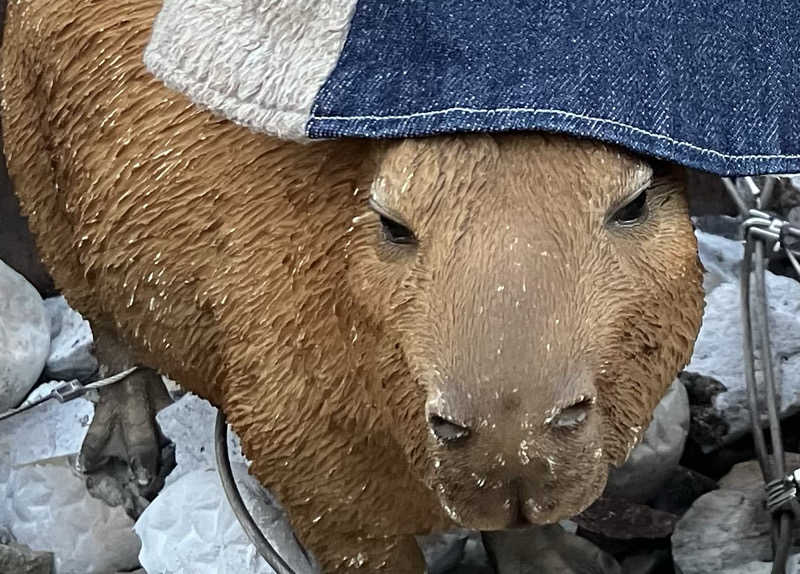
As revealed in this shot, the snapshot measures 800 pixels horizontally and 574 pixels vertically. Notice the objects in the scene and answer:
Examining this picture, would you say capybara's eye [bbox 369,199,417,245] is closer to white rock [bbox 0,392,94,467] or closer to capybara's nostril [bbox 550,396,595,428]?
capybara's nostril [bbox 550,396,595,428]

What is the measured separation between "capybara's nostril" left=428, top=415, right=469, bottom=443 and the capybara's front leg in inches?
12.7

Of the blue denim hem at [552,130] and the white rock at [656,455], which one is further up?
the blue denim hem at [552,130]

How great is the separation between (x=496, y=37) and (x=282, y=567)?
0.65 m

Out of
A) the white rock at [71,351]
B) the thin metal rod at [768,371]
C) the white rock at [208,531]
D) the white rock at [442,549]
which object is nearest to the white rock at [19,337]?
the white rock at [71,351]

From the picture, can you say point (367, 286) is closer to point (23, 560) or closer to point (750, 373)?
point (750, 373)

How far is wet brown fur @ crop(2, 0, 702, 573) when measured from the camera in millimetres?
723

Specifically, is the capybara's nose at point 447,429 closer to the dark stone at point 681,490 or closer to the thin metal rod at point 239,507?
the thin metal rod at point 239,507

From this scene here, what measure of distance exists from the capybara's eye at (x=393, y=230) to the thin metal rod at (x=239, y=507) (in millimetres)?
488

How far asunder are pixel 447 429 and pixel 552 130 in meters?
0.21

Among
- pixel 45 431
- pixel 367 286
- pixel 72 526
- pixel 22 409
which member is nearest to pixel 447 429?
pixel 367 286

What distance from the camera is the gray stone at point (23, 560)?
1416 millimetres

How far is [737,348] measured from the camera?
5.06 ft

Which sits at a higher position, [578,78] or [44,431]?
[578,78]

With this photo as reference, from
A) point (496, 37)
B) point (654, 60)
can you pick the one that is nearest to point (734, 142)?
point (654, 60)
